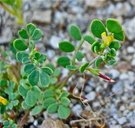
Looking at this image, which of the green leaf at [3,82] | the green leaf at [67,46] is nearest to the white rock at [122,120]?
the green leaf at [67,46]

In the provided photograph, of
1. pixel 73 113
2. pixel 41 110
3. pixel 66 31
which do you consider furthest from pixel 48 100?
pixel 66 31

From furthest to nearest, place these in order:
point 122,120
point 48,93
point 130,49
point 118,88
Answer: point 130,49, point 118,88, point 122,120, point 48,93

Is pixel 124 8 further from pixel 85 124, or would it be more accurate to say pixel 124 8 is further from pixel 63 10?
pixel 85 124

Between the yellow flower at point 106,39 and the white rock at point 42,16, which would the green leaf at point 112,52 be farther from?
the white rock at point 42,16

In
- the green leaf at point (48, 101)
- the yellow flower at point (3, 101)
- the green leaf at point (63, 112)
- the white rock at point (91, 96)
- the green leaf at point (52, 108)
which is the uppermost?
the yellow flower at point (3, 101)

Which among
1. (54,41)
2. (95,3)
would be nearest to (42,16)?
(54,41)

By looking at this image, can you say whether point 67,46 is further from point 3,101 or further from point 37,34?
point 3,101

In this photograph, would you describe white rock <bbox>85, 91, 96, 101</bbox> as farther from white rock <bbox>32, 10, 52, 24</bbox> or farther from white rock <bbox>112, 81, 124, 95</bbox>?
white rock <bbox>32, 10, 52, 24</bbox>
